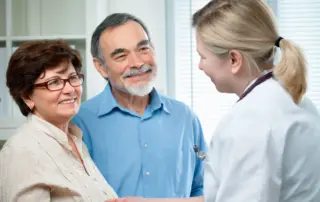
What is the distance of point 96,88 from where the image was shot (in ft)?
8.64

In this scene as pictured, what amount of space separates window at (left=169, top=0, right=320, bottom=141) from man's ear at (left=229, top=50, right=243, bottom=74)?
1609 mm

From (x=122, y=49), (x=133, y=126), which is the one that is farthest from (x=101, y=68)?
(x=133, y=126)

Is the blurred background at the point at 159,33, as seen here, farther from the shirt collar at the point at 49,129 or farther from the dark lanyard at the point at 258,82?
the dark lanyard at the point at 258,82

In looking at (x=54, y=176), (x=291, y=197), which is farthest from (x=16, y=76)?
(x=291, y=197)

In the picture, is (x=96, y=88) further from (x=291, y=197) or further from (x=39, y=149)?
(x=291, y=197)

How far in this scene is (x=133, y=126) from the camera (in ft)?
6.45

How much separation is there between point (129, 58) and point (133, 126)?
11.3 inches

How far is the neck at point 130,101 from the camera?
1987mm

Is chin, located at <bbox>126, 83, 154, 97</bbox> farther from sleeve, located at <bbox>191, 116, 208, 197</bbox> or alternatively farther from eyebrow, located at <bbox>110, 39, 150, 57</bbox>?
sleeve, located at <bbox>191, 116, 208, 197</bbox>

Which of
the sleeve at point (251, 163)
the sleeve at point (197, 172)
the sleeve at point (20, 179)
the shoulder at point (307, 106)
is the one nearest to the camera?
the sleeve at point (251, 163)

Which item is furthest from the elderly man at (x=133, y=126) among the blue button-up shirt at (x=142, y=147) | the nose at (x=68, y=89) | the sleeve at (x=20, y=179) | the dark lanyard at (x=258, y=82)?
the dark lanyard at (x=258, y=82)

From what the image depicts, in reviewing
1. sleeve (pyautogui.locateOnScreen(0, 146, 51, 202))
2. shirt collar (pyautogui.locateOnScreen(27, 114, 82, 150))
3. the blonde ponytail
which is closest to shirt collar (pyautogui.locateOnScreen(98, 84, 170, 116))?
shirt collar (pyautogui.locateOnScreen(27, 114, 82, 150))

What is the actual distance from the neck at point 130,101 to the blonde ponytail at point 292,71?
0.89 meters

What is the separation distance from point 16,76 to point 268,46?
2.66 feet
